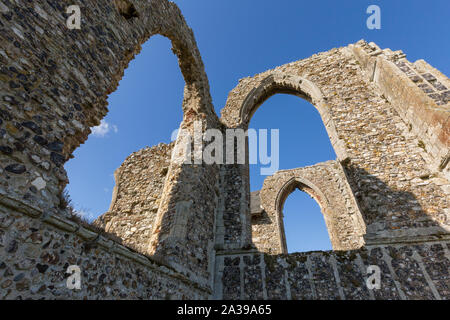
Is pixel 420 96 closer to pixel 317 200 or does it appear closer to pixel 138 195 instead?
pixel 138 195

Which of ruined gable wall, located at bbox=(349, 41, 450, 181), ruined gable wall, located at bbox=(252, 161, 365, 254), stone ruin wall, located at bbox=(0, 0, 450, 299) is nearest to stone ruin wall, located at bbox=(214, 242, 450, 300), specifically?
stone ruin wall, located at bbox=(0, 0, 450, 299)

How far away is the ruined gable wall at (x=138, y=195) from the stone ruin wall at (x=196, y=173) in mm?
178

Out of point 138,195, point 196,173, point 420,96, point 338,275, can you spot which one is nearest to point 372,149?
point 420,96

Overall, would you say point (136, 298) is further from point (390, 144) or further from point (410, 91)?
point (410, 91)

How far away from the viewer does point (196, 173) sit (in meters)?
4.84

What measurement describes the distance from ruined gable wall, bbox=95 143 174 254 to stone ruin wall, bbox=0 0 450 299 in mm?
178

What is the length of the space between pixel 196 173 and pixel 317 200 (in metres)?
8.76

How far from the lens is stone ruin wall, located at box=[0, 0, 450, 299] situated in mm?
1683

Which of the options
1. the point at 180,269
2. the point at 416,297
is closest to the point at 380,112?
the point at 416,297

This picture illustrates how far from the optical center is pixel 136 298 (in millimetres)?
2490

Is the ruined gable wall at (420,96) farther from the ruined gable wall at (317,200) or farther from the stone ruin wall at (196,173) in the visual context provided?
the ruined gable wall at (317,200)

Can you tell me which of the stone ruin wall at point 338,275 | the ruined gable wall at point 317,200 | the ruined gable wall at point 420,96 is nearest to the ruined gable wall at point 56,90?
the stone ruin wall at point 338,275

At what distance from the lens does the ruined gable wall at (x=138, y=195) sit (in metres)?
5.70

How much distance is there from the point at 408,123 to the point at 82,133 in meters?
6.18
